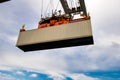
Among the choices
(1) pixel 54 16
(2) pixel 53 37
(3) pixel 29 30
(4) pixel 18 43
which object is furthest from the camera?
(1) pixel 54 16

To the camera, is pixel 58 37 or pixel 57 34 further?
pixel 57 34

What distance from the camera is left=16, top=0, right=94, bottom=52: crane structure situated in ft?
44.0

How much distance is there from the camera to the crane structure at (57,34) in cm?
1341

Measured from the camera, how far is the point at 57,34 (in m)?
14.1

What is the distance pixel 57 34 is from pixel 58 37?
1.40ft

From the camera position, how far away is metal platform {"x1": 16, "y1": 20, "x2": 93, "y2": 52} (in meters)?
13.4

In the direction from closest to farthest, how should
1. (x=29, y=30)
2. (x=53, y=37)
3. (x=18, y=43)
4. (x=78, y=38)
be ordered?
(x=78, y=38) < (x=53, y=37) < (x=18, y=43) < (x=29, y=30)

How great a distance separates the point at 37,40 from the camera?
48.1 ft

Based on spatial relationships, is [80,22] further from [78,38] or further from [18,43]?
A: [18,43]

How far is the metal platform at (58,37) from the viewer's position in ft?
43.8

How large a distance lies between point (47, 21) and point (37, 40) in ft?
10.4

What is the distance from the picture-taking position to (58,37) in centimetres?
1383

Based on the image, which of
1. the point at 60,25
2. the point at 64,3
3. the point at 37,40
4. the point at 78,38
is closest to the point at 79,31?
the point at 78,38

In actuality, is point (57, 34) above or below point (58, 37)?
above
